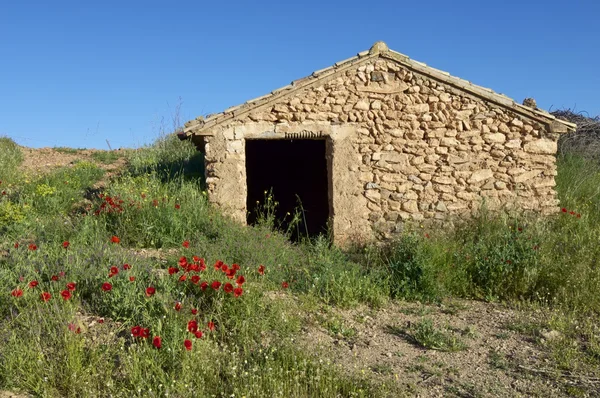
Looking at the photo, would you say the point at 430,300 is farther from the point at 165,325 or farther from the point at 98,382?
the point at 98,382

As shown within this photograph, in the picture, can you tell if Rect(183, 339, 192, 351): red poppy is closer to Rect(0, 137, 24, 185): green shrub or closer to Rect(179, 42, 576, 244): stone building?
Rect(179, 42, 576, 244): stone building

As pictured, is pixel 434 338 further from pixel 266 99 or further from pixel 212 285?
pixel 266 99

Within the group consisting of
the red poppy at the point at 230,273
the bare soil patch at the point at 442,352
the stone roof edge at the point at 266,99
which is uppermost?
the stone roof edge at the point at 266,99

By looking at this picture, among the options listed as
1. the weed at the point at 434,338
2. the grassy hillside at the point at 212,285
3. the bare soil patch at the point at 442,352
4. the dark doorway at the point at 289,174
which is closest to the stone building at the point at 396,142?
the grassy hillside at the point at 212,285

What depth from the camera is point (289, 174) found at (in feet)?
42.0

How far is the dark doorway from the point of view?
12.4 m

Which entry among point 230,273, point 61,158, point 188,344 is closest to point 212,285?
point 230,273

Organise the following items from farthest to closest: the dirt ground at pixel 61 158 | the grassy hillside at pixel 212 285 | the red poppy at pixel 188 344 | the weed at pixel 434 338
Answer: the dirt ground at pixel 61 158, the weed at pixel 434 338, the grassy hillside at pixel 212 285, the red poppy at pixel 188 344

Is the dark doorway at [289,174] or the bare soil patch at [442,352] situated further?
the dark doorway at [289,174]

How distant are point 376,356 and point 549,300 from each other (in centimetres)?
305

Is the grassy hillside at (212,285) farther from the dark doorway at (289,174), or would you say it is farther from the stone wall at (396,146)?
the dark doorway at (289,174)

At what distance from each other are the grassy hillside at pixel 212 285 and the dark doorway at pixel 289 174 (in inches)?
86.0

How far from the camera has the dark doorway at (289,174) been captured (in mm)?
12375

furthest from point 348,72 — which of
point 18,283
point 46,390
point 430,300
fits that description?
point 46,390
